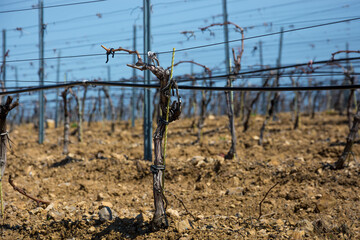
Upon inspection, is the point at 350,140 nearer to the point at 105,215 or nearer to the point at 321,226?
the point at 321,226

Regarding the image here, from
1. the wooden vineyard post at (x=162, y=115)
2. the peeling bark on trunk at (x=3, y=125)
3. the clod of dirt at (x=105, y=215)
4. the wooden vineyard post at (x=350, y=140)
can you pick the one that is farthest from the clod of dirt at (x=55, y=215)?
the wooden vineyard post at (x=350, y=140)

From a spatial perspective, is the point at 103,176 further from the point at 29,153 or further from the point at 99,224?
the point at 29,153

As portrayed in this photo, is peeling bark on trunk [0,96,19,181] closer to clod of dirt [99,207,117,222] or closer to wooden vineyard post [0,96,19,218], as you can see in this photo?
wooden vineyard post [0,96,19,218]

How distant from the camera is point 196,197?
4.96m

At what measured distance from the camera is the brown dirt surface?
372 cm

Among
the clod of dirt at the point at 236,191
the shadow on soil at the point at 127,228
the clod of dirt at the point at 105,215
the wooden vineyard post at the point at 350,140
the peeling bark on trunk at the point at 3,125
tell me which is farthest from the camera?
the wooden vineyard post at the point at 350,140

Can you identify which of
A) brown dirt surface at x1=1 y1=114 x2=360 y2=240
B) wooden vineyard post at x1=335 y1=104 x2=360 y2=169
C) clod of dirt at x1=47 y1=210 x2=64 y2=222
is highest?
wooden vineyard post at x1=335 y1=104 x2=360 y2=169

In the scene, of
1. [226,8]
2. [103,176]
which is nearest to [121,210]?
[103,176]

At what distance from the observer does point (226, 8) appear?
319 inches

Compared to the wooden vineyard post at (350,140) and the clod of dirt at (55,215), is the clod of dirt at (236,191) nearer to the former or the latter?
the wooden vineyard post at (350,140)

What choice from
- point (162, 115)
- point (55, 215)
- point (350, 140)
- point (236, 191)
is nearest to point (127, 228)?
point (55, 215)

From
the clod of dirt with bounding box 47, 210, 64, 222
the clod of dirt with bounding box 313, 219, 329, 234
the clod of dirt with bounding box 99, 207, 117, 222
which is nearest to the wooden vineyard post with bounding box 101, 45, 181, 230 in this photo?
the clod of dirt with bounding box 99, 207, 117, 222

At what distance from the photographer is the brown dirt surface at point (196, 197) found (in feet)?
12.2

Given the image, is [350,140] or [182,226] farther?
[350,140]
